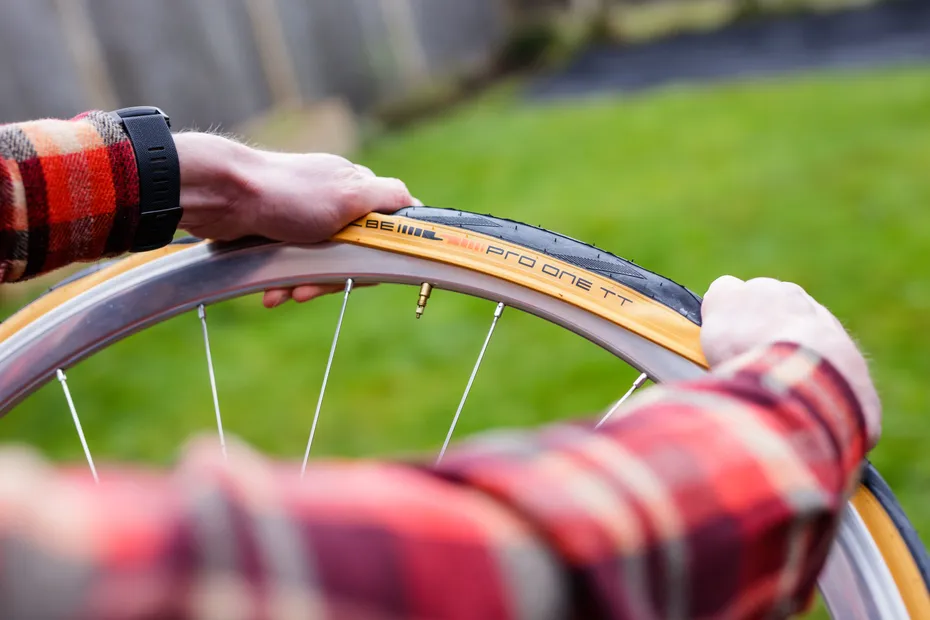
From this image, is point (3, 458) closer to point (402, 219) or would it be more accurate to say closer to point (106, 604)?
point (106, 604)

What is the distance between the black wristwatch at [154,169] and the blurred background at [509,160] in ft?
3.03

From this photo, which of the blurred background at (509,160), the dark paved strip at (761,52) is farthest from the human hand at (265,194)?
the dark paved strip at (761,52)

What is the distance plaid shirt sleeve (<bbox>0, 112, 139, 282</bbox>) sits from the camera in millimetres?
755

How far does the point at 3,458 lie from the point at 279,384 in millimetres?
2262

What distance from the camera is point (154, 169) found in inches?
32.5

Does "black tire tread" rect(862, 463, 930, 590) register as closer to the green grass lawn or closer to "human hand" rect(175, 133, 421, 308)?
"human hand" rect(175, 133, 421, 308)

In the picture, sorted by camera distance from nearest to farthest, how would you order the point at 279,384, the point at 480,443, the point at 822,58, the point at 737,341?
the point at 480,443, the point at 737,341, the point at 279,384, the point at 822,58

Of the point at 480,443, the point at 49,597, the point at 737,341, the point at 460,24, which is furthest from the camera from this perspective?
the point at 460,24

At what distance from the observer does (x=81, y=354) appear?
0.91 metres

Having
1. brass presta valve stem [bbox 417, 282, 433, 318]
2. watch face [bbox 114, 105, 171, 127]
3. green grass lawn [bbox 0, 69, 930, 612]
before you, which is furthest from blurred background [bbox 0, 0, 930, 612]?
watch face [bbox 114, 105, 171, 127]

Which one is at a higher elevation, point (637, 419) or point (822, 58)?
point (822, 58)

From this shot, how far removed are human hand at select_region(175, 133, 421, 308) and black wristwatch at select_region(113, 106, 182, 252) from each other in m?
0.02

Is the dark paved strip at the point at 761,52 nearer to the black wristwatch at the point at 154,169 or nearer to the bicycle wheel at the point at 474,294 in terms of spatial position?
the bicycle wheel at the point at 474,294

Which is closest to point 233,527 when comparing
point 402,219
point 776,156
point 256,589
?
point 256,589
